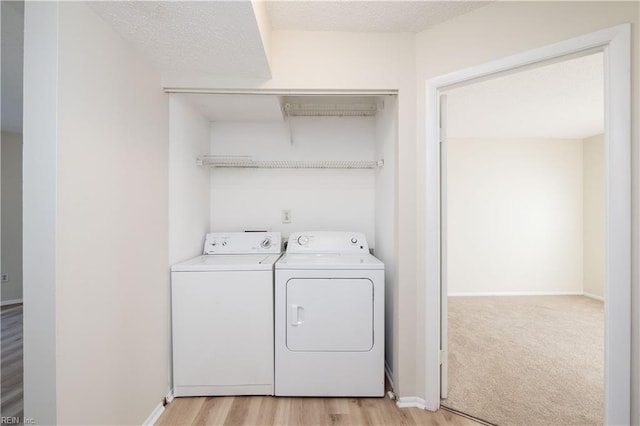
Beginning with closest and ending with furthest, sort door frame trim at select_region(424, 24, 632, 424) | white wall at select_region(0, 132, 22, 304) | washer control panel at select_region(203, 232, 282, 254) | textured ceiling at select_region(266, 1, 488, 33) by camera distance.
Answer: door frame trim at select_region(424, 24, 632, 424) → textured ceiling at select_region(266, 1, 488, 33) → washer control panel at select_region(203, 232, 282, 254) → white wall at select_region(0, 132, 22, 304)

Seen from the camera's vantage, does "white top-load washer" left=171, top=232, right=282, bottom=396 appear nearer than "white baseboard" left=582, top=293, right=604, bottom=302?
Yes

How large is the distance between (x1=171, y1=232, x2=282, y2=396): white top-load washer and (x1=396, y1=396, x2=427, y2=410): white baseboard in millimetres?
837

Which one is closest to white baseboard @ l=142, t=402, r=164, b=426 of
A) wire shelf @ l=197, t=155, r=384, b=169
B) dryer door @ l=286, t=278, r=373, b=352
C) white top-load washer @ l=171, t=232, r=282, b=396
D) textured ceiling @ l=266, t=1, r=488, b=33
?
white top-load washer @ l=171, t=232, r=282, b=396

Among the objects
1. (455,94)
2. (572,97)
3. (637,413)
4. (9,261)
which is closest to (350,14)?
(455,94)

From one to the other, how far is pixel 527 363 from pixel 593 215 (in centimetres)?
317

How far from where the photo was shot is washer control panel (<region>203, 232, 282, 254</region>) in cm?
225

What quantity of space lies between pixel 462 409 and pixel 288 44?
2579mm

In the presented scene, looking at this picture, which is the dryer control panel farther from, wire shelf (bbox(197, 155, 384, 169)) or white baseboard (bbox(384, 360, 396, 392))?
white baseboard (bbox(384, 360, 396, 392))

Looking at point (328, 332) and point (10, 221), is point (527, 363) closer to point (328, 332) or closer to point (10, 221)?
point (328, 332)

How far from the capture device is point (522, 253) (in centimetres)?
409

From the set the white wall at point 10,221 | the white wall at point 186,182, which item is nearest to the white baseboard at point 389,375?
the white wall at point 186,182

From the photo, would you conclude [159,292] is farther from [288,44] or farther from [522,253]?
[522,253]

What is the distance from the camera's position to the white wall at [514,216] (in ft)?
13.4

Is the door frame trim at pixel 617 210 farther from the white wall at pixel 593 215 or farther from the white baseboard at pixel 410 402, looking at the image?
the white wall at pixel 593 215
